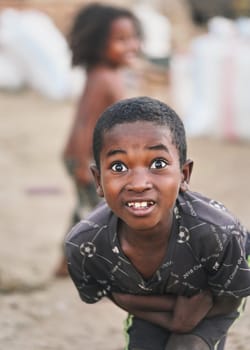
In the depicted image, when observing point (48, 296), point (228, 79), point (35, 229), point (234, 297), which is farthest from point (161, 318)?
point (228, 79)

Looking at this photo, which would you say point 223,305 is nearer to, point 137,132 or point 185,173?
point 185,173

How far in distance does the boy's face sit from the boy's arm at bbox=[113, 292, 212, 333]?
1.14 feet

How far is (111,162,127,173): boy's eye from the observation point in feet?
8.40

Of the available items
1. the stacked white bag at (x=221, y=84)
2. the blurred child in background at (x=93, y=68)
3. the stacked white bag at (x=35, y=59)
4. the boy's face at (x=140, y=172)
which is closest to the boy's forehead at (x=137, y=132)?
the boy's face at (x=140, y=172)

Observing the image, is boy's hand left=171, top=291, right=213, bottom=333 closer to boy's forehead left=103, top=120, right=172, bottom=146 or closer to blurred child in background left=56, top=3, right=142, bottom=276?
boy's forehead left=103, top=120, right=172, bottom=146

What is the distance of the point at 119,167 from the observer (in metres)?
2.57

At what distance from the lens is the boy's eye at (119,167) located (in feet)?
8.40

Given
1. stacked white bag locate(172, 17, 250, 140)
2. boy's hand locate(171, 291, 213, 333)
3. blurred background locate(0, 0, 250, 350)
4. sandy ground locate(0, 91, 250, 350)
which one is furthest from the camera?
stacked white bag locate(172, 17, 250, 140)

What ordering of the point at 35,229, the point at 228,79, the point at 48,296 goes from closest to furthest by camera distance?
the point at 48,296, the point at 35,229, the point at 228,79

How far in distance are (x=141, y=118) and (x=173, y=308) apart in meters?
0.65

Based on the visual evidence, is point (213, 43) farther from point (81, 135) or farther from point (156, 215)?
point (156, 215)

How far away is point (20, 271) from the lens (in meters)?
5.45

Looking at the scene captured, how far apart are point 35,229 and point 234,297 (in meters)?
4.15

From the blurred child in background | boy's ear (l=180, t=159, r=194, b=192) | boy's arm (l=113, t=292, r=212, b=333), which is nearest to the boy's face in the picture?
boy's ear (l=180, t=159, r=194, b=192)
